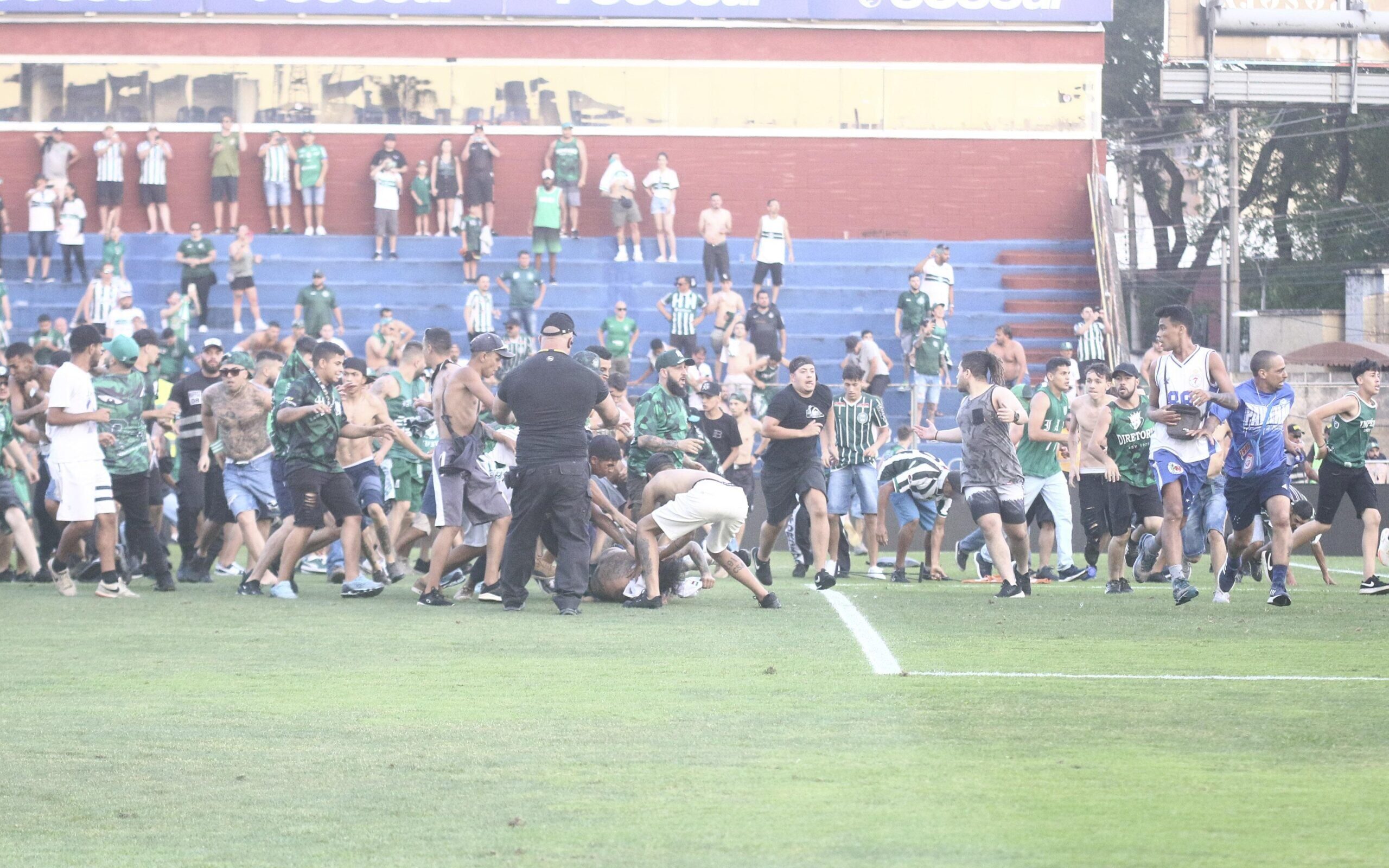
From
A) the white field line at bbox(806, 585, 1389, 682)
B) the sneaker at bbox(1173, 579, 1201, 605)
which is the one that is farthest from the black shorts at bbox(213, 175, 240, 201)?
the white field line at bbox(806, 585, 1389, 682)

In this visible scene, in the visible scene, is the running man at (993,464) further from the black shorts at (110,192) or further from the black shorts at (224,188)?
the black shorts at (110,192)

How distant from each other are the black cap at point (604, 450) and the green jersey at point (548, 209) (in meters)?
18.8

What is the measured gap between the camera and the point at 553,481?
12258 mm

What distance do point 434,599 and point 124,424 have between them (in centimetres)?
275

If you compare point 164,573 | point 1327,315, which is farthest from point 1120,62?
point 164,573

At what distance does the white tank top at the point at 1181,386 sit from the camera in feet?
42.4

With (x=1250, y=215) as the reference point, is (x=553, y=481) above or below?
below

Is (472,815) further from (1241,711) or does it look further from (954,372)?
(954,372)

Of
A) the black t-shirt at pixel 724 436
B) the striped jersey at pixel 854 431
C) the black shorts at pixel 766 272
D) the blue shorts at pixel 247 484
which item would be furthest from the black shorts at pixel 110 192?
the striped jersey at pixel 854 431

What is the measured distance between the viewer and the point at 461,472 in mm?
13172

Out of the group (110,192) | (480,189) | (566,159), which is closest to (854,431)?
(566,159)

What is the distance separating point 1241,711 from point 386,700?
3699mm

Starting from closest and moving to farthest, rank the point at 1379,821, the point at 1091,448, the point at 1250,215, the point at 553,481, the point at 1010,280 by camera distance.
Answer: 1. the point at 1379,821
2. the point at 553,481
3. the point at 1091,448
4. the point at 1010,280
5. the point at 1250,215

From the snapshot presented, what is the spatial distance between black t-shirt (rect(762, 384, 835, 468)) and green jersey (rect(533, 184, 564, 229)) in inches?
648
